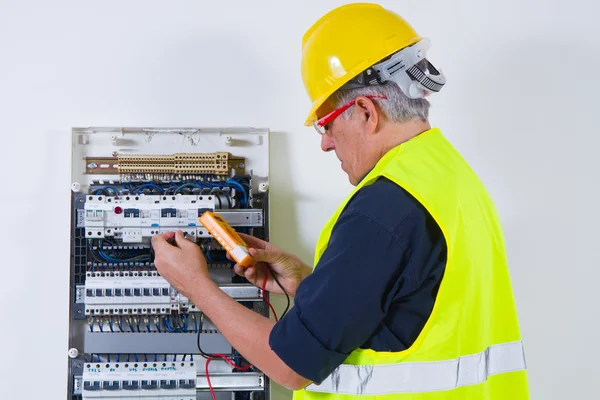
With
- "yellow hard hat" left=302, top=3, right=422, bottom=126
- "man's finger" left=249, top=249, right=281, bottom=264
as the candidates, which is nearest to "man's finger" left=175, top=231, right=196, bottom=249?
"man's finger" left=249, top=249, right=281, bottom=264

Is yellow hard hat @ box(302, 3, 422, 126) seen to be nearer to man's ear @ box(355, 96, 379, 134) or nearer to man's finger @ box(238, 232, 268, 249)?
man's ear @ box(355, 96, 379, 134)

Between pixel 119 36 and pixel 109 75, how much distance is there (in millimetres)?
130

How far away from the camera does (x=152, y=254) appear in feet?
5.78

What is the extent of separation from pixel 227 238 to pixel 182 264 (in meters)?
0.19

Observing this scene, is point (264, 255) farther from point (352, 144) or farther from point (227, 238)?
point (352, 144)

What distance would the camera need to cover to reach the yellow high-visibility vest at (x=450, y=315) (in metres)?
1.01

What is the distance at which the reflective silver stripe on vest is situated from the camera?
1.03m

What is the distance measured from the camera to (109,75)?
1.89 m

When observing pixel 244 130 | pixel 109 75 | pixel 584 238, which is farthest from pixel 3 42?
pixel 584 238

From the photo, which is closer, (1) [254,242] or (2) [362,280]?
(2) [362,280]

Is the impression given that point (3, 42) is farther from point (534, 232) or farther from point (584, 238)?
point (584, 238)

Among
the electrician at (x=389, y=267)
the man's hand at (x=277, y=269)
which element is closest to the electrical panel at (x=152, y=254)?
the man's hand at (x=277, y=269)

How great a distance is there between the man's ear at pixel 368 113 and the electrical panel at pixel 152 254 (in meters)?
0.65

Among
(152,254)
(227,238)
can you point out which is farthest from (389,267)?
(152,254)
